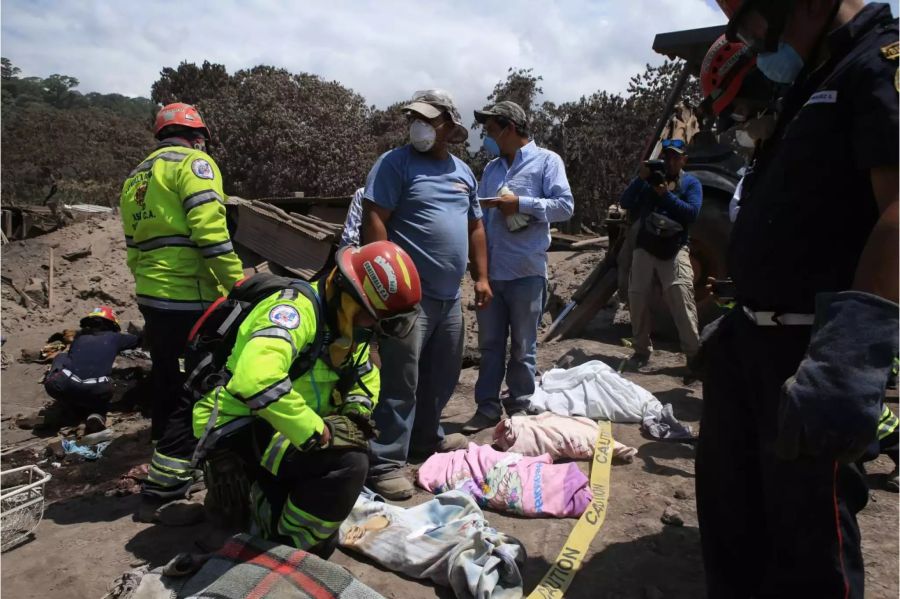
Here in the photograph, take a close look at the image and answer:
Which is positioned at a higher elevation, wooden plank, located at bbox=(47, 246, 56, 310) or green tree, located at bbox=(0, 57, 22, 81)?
green tree, located at bbox=(0, 57, 22, 81)

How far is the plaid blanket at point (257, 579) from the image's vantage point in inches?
93.1

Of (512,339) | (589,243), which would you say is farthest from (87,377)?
(589,243)

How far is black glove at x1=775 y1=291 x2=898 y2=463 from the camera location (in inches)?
61.4

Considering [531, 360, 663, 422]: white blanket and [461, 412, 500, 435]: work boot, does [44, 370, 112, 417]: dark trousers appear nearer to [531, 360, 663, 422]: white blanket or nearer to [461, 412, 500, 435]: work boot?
[461, 412, 500, 435]: work boot

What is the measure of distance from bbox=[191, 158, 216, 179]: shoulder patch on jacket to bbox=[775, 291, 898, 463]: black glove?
3.01 metres

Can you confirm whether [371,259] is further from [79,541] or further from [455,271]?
[79,541]

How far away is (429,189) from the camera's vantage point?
3.78m

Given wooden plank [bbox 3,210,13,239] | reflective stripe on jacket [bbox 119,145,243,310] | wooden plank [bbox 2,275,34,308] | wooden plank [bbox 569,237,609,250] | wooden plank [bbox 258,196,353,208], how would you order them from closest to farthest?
reflective stripe on jacket [bbox 119,145,243,310] < wooden plank [bbox 258,196,353,208] < wooden plank [bbox 2,275,34,308] < wooden plank [bbox 3,210,13,239] < wooden plank [bbox 569,237,609,250]

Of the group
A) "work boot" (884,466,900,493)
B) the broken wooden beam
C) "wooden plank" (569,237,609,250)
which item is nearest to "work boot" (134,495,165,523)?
"work boot" (884,466,900,493)

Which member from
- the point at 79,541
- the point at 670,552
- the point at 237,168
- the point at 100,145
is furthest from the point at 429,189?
the point at 100,145

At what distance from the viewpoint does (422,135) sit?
3682mm

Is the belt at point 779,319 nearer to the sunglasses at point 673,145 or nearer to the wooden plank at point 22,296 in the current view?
the sunglasses at point 673,145

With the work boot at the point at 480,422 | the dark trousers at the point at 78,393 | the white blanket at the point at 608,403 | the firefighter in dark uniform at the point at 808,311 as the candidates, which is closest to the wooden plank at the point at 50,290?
the dark trousers at the point at 78,393

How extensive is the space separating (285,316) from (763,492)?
67.7 inches
